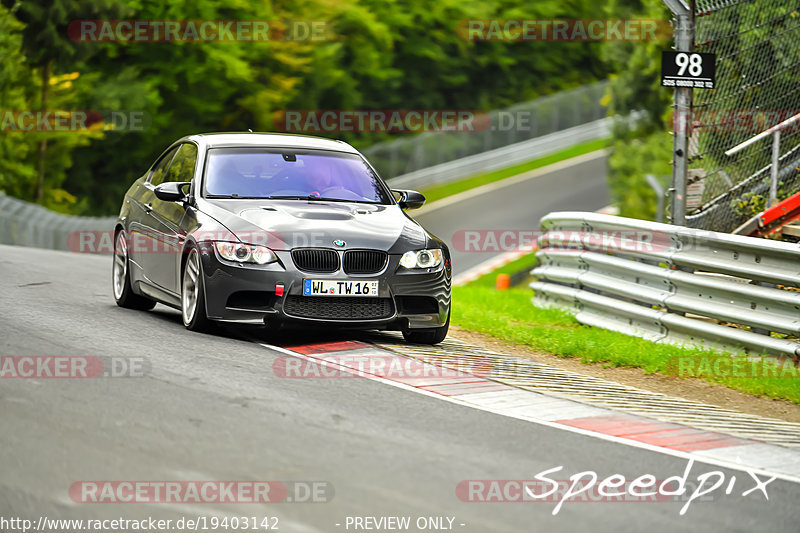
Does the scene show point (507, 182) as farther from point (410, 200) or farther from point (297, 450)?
point (297, 450)

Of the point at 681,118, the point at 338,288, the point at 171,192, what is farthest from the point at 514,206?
the point at 338,288

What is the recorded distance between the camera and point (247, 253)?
9375mm

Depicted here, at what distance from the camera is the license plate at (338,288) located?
9336 mm

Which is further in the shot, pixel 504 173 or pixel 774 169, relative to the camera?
pixel 504 173

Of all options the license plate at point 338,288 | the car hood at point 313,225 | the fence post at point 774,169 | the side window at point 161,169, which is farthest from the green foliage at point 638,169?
the license plate at point 338,288

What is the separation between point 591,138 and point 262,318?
1775 inches

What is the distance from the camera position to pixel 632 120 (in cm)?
4062

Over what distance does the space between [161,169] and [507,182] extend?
3365 centimetres

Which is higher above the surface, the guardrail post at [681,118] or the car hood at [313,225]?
the guardrail post at [681,118]

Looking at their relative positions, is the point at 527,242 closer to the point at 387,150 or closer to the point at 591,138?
the point at 387,150

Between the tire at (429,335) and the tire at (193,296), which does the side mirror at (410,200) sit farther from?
the tire at (193,296)

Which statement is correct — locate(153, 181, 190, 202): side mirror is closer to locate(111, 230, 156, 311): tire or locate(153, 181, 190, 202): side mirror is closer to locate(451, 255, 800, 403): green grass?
locate(111, 230, 156, 311): tire

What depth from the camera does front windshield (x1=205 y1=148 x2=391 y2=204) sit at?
34.2 ft

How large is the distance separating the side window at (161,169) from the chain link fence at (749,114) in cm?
591
